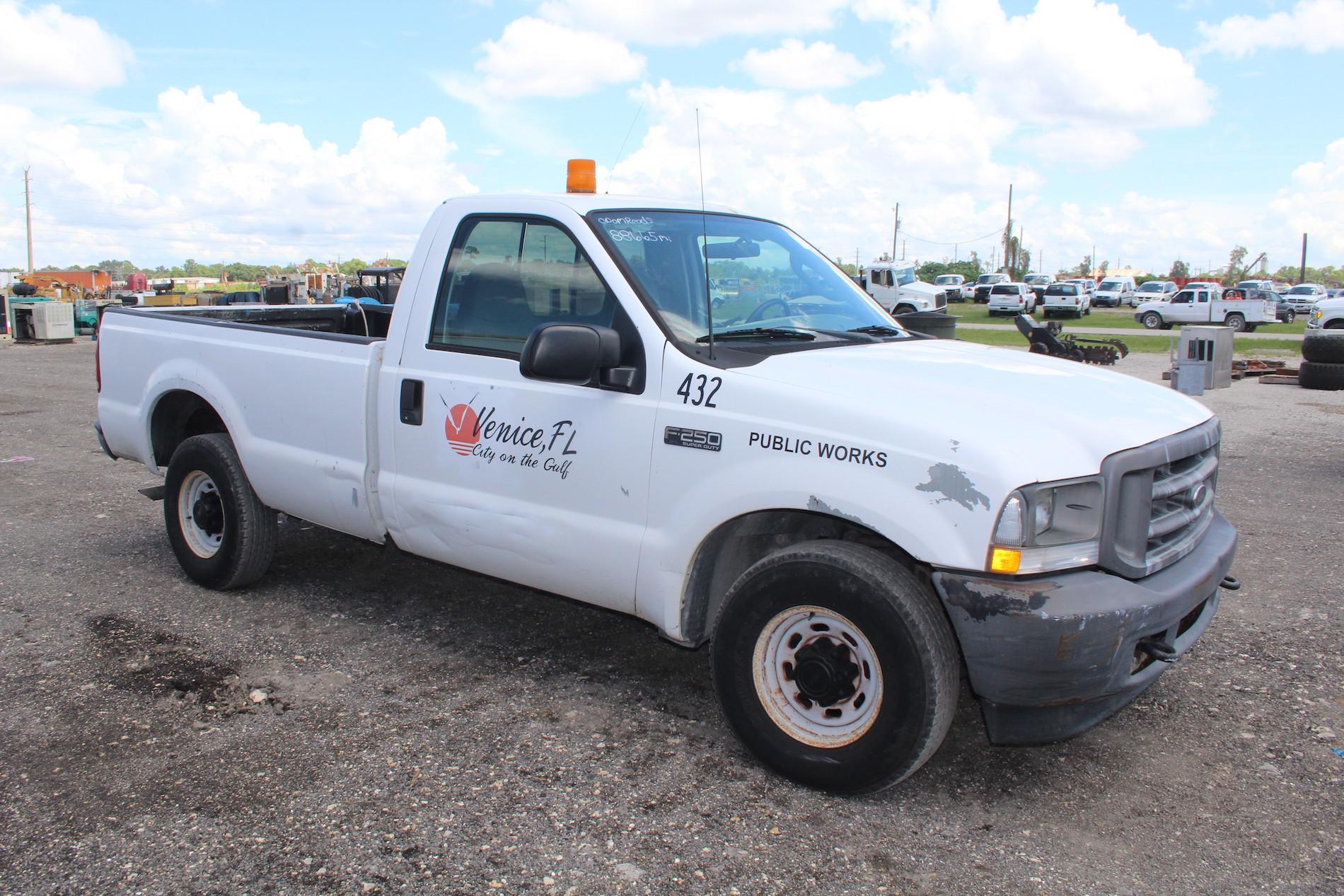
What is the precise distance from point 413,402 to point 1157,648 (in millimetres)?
2883

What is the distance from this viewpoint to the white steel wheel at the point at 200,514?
17.7 ft

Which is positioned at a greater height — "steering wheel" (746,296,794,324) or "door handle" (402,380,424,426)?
"steering wheel" (746,296,794,324)

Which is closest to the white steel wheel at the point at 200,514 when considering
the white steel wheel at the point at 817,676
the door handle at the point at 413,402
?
the door handle at the point at 413,402

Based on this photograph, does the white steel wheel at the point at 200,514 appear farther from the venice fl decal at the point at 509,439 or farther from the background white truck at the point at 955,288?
the background white truck at the point at 955,288

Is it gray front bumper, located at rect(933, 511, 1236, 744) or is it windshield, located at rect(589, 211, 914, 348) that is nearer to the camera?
gray front bumper, located at rect(933, 511, 1236, 744)

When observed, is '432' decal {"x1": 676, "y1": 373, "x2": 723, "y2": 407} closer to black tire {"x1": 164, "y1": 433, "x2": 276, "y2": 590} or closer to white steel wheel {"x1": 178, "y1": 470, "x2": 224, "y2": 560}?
black tire {"x1": 164, "y1": 433, "x2": 276, "y2": 590}

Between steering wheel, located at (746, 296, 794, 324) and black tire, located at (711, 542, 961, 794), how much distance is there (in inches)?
39.8

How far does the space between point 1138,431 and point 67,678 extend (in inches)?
164

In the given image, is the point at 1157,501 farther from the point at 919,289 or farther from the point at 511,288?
the point at 919,289

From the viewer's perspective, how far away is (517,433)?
3.96 metres

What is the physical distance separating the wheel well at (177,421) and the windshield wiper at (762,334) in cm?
310

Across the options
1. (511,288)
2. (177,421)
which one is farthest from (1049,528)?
(177,421)

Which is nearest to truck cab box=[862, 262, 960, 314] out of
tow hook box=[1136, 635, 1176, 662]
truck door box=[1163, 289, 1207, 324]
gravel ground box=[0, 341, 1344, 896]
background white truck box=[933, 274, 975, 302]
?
truck door box=[1163, 289, 1207, 324]

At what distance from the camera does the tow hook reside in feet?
10.3
